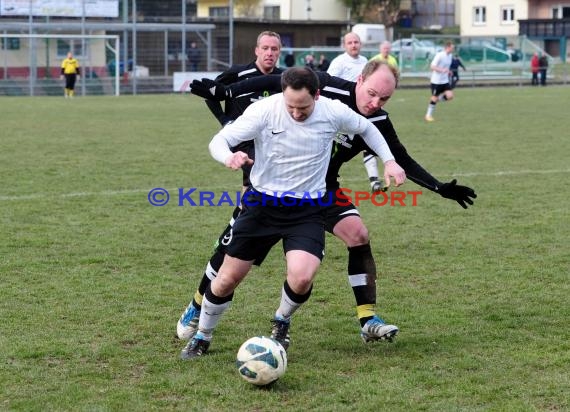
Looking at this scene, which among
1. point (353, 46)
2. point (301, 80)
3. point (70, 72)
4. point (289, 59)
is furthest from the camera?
point (289, 59)

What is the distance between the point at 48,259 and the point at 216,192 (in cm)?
437

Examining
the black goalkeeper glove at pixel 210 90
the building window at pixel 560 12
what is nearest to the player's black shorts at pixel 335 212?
the black goalkeeper glove at pixel 210 90

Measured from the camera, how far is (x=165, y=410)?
16.0 ft

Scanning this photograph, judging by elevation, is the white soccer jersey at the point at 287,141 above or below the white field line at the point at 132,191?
above

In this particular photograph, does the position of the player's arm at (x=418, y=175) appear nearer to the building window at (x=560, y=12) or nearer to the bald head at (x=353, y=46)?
the bald head at (x=353, y=46)

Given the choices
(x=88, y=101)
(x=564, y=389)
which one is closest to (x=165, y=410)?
(x=564, y=389)

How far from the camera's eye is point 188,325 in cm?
618

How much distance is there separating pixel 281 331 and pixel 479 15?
7757cm

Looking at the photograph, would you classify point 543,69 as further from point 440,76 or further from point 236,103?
point 236,103

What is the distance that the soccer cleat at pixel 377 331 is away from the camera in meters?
5.99

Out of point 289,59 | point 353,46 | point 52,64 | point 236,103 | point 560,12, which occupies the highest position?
point 560,12

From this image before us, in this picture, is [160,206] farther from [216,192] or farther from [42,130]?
[42,130]

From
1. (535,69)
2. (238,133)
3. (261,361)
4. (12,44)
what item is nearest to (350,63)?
(238,133)

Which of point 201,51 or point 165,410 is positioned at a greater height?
point 201,51
